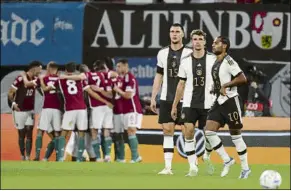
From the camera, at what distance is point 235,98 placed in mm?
16359

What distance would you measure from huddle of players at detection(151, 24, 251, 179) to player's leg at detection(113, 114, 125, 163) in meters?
6.06

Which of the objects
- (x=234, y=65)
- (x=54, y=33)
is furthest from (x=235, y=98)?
(x=54, y=33)

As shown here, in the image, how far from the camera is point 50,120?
2377 cm

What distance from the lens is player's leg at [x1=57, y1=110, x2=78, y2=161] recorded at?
2330 cm

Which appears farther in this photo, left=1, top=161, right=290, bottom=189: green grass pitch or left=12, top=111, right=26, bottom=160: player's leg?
left=12, top=111, right=26, bottom=160: player's leg

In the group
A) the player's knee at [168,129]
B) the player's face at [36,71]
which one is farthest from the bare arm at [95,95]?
the player's knee at [168,129]

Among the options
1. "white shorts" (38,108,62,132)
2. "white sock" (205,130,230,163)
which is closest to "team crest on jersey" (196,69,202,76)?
"white sock" (205,130,230,163)

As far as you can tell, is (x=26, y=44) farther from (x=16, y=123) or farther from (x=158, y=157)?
(x=158, y=157)

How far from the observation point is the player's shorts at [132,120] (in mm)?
23375

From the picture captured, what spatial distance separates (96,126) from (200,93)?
22.5 feet

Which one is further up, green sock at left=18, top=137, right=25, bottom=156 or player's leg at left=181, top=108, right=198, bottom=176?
player's leg at left=181, top=108, right=198, bottom=176

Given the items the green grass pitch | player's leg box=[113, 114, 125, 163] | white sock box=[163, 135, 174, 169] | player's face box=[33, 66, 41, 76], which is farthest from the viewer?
player's face box=[33, 66, 41, 76]

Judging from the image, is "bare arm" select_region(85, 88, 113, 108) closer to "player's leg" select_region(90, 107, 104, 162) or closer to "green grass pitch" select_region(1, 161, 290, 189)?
"player's leg" select_region(90, 107, 104, 162)

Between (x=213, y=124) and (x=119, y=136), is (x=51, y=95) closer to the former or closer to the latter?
(x=119, y=136)
